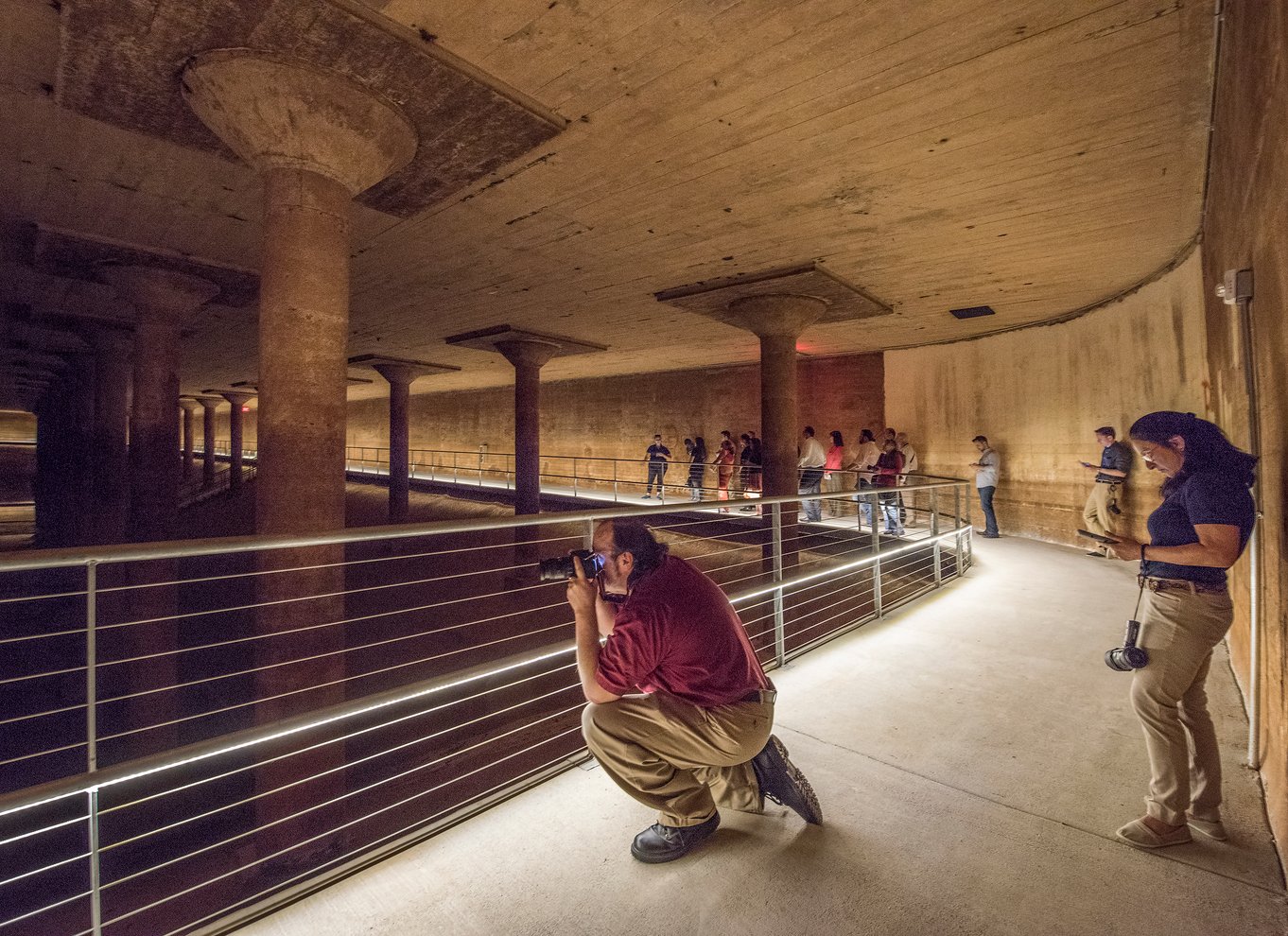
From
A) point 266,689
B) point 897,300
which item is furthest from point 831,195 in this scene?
point 266,689

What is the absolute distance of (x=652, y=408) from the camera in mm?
17875

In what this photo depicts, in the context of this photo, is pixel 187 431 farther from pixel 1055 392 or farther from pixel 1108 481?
pixel 1108 481

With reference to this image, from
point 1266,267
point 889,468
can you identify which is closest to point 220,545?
point 1266,267

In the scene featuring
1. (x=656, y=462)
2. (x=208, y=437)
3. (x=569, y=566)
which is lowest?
(x=569, y=566)

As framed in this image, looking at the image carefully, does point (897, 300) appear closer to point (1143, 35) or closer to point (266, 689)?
point (1143, 35)

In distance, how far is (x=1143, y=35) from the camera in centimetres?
371

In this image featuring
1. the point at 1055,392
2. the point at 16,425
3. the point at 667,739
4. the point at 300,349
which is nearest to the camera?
the point at 667,739

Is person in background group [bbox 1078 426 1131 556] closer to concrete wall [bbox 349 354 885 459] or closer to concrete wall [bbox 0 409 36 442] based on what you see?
concrete wall [bbox 349 354 885 459]

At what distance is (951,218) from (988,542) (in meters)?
5.53

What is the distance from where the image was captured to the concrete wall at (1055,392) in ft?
25.4

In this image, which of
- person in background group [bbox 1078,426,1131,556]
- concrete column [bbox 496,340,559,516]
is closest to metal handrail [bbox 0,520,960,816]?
person in background group [bbox 1078,426,1131,556]

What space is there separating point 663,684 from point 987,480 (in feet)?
32.9

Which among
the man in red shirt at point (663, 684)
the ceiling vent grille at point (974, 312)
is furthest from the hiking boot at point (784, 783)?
the ceiling vent grille at point (974, 312)

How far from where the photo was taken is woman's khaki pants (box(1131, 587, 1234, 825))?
86.0 inches
